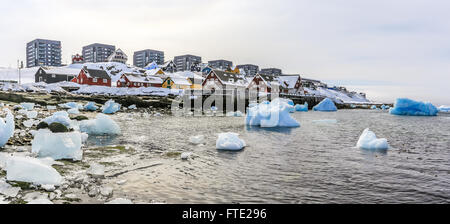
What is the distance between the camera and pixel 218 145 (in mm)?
12711

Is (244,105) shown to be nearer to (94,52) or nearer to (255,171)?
(255,171)

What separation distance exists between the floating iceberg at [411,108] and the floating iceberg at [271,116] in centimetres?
2878

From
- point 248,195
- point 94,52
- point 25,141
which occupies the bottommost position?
point 248,195

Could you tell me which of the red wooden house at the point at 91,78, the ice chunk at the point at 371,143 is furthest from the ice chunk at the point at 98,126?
the red wooden house at the point at 91,78

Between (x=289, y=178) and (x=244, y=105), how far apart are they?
3820cm

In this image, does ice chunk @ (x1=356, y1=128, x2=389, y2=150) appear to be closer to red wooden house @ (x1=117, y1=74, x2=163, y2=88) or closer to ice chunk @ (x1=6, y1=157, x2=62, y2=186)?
ice chunk @ (x1=6, y1=157, x2=62, y2=186)

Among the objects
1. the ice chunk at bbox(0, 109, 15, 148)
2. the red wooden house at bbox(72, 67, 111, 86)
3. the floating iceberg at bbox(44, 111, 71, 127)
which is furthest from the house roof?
the ice chunk at bbox(0, 109, 15, 148)

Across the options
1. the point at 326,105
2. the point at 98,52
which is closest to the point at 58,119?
the point at 326,105

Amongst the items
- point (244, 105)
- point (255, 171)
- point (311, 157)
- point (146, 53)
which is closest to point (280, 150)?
point (311, 157)

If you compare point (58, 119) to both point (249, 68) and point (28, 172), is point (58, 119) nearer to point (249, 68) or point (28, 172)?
point (28, 172)

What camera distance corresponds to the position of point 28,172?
662cm

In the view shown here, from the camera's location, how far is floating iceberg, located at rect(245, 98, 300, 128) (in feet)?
73.2

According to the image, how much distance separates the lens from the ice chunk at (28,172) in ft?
21.5

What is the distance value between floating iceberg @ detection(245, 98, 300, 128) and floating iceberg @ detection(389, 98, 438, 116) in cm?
2878
